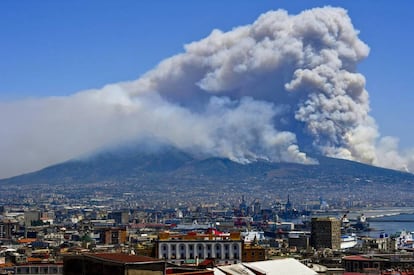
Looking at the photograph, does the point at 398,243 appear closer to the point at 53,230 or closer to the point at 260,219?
the point at 53,230

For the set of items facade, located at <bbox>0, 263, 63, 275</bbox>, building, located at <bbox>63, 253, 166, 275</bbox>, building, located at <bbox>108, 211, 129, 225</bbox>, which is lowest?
facade, located at <bbox>0, 263, 63, 275</bbox>

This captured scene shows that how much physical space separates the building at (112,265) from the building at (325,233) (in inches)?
2790

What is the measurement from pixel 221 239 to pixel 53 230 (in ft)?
244

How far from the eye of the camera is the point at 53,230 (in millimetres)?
120438

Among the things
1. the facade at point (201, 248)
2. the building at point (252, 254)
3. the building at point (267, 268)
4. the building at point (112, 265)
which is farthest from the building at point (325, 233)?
the building at point (112, 265)

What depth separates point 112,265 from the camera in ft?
69.9

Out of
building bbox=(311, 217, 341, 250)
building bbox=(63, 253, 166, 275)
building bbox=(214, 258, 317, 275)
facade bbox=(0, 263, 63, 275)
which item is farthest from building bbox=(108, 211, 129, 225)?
building bbox=(63, 253, 166, 275)

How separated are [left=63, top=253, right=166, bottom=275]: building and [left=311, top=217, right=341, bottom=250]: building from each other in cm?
7087

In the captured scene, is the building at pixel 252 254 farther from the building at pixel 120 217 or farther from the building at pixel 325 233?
the building at pixel 120 217

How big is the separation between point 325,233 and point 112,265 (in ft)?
245

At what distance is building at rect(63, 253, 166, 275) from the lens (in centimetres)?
2122

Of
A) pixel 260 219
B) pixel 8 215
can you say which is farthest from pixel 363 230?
pixel 8 215

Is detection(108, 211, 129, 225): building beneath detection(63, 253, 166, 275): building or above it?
above

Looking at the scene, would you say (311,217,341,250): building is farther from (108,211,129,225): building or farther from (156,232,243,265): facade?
(108,211,129,225): building
